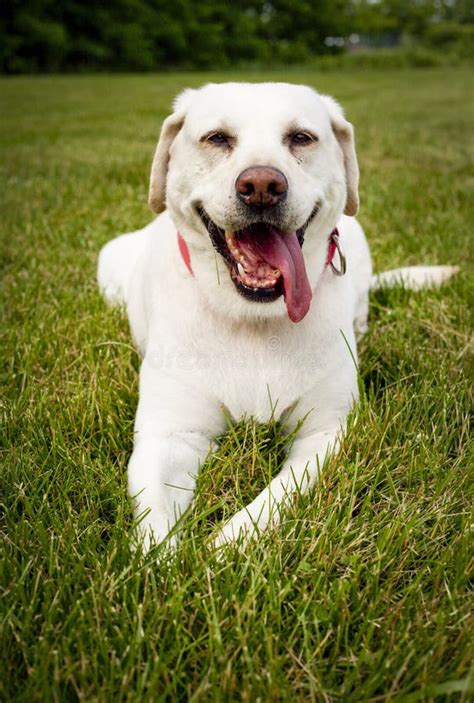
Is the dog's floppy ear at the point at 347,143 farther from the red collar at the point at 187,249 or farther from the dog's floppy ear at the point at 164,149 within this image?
the dog's floppy ear at the point at 164,149

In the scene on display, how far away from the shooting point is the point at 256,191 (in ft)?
6.44

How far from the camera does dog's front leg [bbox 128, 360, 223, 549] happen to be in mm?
1860

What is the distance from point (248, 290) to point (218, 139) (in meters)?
0.55

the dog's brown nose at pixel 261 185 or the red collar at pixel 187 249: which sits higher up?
the dog's brown nose at pixel 261 185

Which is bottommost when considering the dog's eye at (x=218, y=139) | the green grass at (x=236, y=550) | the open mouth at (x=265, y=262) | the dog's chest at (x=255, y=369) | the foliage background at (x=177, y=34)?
the green grass at (x=236, y=550)

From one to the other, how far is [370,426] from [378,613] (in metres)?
0.74

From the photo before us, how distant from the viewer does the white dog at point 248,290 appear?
6.70 ft

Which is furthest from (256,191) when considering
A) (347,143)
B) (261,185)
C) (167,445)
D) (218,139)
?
(167,445)

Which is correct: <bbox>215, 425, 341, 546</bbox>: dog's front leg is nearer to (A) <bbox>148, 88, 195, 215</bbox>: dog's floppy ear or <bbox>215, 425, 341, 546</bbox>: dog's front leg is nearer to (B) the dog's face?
(B) the dog's face

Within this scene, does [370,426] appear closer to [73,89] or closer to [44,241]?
[44,241]

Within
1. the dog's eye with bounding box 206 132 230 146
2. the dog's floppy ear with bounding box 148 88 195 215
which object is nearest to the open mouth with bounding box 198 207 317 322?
the dog's eye with bounding box 206 132 230 146

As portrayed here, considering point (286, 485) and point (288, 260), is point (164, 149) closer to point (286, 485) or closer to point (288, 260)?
point (288, 260)

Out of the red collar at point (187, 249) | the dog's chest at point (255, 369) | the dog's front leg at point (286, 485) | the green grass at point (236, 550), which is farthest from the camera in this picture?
the red collar at point (187, 249)

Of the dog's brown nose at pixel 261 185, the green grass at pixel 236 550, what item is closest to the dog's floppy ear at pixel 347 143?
the dog's brown nose at pixel 261 185
